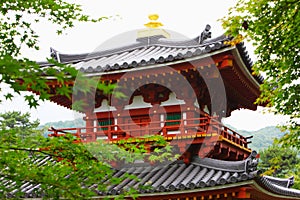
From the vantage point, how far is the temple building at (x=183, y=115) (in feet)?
40.1

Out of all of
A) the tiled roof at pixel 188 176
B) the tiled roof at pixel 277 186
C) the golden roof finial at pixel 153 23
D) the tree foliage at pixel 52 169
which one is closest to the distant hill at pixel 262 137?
the tiled roof at pixel 277 186

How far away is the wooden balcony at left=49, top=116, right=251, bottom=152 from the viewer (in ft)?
43.6

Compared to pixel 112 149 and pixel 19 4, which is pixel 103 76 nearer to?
pixel 112 149

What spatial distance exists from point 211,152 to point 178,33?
721cm

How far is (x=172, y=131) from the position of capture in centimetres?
1419

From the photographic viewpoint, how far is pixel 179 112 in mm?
14359

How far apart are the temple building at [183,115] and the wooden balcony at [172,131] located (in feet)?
0.10

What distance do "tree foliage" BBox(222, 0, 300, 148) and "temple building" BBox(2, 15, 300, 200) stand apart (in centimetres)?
137

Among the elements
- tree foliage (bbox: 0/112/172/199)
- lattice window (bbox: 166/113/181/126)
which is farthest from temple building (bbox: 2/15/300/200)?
tree foliage (bbox: 0/112/172/199)

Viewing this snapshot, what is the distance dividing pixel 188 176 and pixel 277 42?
15.8ft

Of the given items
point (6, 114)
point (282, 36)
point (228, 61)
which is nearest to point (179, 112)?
point (228, 61)

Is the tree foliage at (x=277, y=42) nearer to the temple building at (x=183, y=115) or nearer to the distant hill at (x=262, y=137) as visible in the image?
the temple building at (x=183, y=115)

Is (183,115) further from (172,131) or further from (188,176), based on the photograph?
(188,176)

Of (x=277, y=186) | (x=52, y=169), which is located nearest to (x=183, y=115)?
(x=277, y=186)
